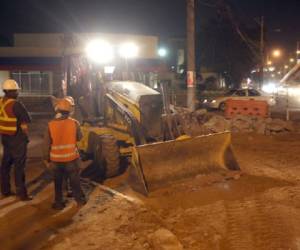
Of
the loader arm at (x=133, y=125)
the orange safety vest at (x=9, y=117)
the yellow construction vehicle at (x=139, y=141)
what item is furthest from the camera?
the loader arm at (x=133, y=125)

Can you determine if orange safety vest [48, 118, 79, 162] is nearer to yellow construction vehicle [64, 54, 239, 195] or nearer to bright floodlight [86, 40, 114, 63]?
yellow construction vehicle [64, 54, 239, 195]

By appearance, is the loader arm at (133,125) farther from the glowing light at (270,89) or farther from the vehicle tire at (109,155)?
the glowing light at (270,89)

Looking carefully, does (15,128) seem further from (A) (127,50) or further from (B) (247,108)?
(B) (247,108)

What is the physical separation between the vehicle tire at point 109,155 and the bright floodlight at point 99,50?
6.19ft

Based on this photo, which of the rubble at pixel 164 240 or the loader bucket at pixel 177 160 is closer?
the rubble at pixel 164 240

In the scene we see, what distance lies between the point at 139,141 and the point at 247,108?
29.7 feet

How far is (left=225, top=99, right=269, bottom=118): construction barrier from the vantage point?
670 inches

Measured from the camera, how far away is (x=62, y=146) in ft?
23.1

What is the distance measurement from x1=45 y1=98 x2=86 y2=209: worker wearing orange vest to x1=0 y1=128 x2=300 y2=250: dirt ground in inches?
18.9

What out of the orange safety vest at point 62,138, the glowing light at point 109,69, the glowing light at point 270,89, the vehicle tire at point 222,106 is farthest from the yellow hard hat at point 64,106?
the glowing light at point 270,89

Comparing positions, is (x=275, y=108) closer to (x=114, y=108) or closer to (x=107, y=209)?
(x=114, y=108)

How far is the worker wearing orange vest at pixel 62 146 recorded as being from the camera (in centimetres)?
701

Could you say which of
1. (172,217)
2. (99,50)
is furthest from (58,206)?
(99,50)

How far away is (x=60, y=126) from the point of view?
22.9 ft
